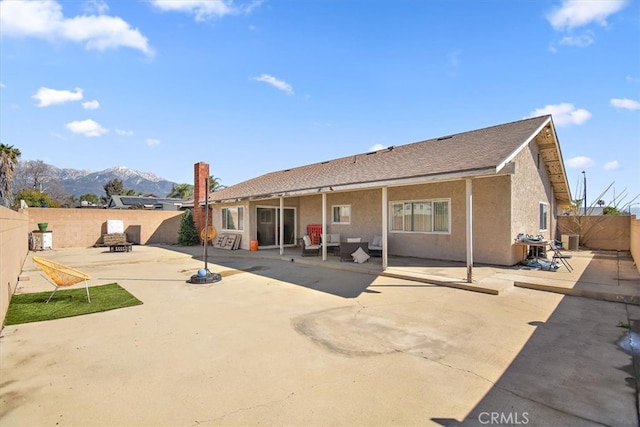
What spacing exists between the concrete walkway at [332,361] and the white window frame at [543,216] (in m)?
7.28

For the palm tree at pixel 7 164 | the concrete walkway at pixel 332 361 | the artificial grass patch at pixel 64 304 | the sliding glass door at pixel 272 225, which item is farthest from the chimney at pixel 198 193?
the palm tree at pixel 7 164

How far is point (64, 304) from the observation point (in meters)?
6.47

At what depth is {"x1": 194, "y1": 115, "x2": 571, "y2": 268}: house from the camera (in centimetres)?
874

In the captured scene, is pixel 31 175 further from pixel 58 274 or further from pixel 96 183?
pixel 96 183

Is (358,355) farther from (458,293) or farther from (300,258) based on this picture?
(300,258)

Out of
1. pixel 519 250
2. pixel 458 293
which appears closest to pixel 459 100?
pixel 519 250

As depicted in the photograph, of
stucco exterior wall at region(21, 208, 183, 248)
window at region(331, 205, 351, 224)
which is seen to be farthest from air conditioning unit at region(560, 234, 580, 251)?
stucco exterior wall at region(21, 208, 183, 248)

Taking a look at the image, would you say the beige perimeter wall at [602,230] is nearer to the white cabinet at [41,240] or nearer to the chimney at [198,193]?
the chimney at [198,193]

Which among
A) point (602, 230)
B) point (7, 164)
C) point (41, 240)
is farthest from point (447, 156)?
point (7, 164)

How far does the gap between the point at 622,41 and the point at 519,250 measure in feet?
21.3

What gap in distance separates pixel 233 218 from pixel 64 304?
37.3 feet

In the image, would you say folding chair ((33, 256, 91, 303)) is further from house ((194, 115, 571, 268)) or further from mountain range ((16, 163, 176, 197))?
mountain range ((16, 163, 176, 197))

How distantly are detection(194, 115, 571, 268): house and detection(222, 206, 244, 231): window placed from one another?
1.92 ft

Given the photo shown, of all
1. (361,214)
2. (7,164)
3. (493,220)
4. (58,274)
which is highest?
(7,164)
